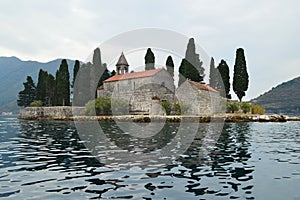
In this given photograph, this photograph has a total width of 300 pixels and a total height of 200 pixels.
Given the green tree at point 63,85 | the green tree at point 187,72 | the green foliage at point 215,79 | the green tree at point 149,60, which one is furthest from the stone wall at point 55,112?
the green foliage at point 215,79

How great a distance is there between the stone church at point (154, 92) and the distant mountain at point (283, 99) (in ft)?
245

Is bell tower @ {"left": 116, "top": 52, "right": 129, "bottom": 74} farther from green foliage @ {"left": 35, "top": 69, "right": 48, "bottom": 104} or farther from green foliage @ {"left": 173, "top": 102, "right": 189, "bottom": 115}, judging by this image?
green foliage @ {"left": 173, "top": 102, "right": 189, "bottom": 115}

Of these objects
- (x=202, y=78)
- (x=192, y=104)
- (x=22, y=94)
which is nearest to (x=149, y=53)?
(x=202, y=78)

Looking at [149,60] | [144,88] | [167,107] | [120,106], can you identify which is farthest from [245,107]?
[120,106]

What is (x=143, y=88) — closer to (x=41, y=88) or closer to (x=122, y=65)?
(x=122, y=65)

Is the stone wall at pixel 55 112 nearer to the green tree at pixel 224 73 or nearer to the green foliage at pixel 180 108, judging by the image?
the green foliage at pixel 180 108

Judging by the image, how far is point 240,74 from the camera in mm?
53344

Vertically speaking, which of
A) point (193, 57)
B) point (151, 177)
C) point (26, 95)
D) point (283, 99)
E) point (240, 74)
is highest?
point (193, 57)

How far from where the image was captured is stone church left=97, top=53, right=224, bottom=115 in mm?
51781

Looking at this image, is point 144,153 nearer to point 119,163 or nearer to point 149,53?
point 119,163

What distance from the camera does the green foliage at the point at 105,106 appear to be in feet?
174

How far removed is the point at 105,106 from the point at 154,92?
10253 millimetres

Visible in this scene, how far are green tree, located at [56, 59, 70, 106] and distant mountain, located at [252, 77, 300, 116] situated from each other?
89.0m

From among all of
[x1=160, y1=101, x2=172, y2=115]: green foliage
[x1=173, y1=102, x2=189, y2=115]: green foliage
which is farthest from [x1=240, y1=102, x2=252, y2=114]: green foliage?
[x1=160, y1=101, x2=172, y2=115]: green foliage
